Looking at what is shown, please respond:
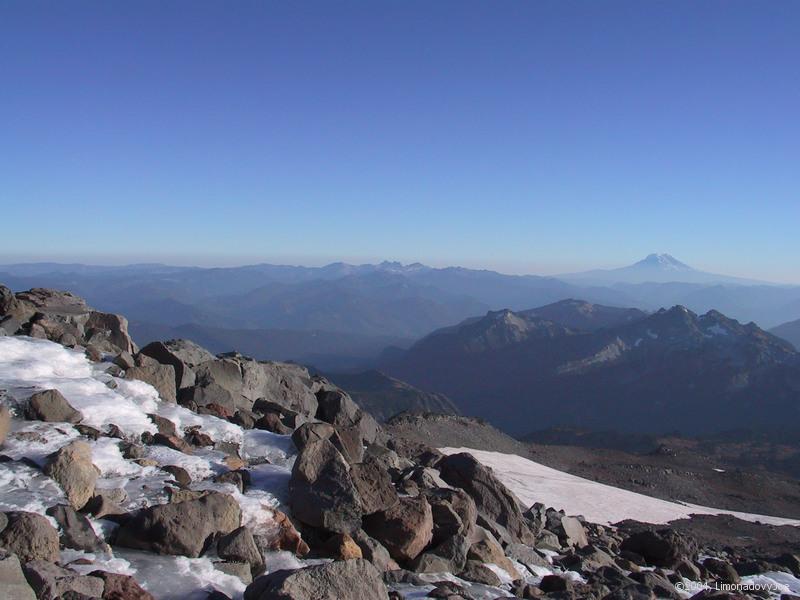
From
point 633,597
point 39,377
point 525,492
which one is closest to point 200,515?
point 39,377

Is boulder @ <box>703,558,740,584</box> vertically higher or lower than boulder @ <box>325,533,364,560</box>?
lower

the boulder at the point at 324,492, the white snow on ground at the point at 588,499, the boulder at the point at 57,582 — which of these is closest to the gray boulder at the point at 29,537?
the boulder at the point at 57,582

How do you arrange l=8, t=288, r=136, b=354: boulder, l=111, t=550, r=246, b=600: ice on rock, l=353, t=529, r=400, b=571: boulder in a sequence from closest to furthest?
l=111, t=550, r=246, b=600: ice on rock → l=353, t=529, r=400, b=571: boulder → l=8, t=288, r=136, b=354: boulder

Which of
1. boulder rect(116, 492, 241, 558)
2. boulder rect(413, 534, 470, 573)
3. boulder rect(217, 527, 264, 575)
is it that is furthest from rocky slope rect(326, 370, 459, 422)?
boulder rect(217, 527, 264, 575)

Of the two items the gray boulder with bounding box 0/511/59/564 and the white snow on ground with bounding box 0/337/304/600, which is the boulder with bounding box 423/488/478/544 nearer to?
the white snow on ground with bounding box 0/337/304/600

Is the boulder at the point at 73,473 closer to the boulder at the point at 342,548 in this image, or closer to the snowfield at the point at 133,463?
the snowfield at the point at 133,463

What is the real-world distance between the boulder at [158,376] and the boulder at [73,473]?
5689mm

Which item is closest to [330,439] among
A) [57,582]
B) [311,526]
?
[311,526]

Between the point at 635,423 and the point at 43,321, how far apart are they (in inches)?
7892

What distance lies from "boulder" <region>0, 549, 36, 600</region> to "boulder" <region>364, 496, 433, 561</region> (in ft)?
20.2

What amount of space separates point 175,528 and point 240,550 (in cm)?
104

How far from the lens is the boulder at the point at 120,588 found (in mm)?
7648

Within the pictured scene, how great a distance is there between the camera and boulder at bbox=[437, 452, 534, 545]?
15547 mm

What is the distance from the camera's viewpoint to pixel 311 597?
7777 mm
